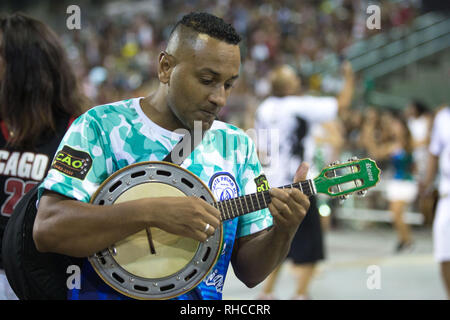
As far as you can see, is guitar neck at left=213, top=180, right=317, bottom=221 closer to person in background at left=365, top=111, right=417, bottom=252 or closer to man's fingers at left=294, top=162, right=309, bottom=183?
man's fingers at left=294, top=162, right=309, bottom=183

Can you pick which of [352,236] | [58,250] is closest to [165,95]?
[58,250]

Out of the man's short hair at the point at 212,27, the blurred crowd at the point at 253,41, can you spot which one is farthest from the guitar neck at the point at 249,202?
the blurred crowd at the point at 253,41

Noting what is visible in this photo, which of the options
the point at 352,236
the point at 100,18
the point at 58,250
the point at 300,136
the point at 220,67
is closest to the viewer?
the point at 58,250

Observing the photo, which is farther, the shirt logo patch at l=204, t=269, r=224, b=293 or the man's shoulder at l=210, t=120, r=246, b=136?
the man's shoulder at l=210, t=120, r=246, b=136

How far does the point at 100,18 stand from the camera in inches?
810

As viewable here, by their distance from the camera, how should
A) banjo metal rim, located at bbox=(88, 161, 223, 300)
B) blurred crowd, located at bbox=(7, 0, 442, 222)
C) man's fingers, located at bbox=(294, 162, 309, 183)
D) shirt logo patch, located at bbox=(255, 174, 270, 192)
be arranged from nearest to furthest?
banjo metal rim, located at bbox=(88, 161, 223, 300)
man's fingers, located at bbox=(294, 162, 309, 183)
shirt logo patch, located at bbox=(255, 174, 270, 192)
blurred crowd, located at bbox=(7, 0, 442, 222)

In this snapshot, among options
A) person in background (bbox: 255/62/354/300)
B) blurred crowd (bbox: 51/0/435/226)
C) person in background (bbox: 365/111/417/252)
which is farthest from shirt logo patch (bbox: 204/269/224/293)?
blurred crowd (bbox: 51/0/435/226)

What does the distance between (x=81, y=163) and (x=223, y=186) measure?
49cm

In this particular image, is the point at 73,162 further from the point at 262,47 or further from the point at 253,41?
the point at 253,41

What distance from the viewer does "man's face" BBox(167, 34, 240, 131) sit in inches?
74.4

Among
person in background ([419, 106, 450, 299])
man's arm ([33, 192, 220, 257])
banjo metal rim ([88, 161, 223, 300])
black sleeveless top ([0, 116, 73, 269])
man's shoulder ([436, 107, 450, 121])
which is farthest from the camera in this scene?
man's shoulder ([436, 107, 450, 121])

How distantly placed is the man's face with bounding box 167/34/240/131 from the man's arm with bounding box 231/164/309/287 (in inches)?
13.9

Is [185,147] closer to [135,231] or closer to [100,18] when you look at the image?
[135,231]

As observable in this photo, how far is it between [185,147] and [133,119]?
0.20 meters
